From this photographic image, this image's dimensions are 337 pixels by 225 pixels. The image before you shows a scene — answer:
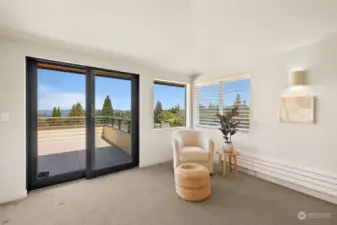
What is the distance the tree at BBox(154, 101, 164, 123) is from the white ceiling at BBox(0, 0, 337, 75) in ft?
5.40

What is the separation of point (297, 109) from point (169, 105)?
2.79 meters

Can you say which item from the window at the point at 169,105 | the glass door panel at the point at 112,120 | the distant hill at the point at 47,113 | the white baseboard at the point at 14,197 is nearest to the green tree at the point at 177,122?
the window at the point at 169,105

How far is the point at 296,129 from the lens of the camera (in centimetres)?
291

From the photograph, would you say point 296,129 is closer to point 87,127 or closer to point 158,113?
point 158,113

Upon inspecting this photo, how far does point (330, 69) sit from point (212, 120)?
2450mm

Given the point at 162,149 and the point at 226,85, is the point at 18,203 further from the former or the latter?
the point at 226,85

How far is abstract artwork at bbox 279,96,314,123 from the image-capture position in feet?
8.92

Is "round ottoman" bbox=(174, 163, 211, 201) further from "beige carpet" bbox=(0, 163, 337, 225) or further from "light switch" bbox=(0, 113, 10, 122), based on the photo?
"light switch" bbox=(0, 113, 10, 122)

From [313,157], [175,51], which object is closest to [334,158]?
[313,157]

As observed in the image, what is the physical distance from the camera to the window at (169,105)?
457 cm

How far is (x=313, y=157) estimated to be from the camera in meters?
2.71

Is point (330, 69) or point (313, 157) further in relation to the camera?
point (313, 157)

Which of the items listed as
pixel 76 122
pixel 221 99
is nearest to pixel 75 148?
pixel 76 122

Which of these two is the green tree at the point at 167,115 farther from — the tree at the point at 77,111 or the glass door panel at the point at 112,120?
the tree at the point at 77,111
